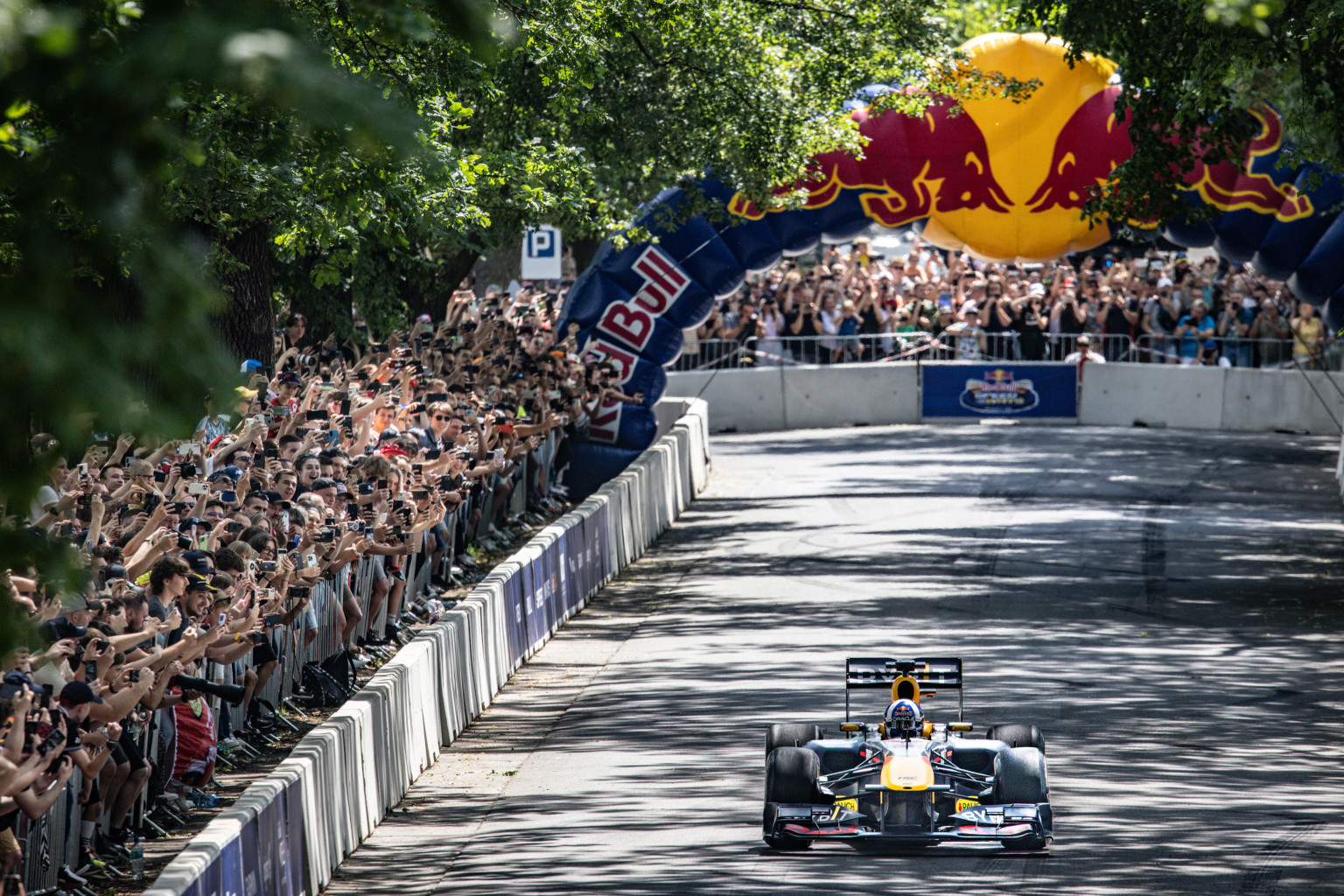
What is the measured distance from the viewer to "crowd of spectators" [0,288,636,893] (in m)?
7.97

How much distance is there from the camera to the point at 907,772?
366 inches

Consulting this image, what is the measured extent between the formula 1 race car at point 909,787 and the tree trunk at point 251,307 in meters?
8.50

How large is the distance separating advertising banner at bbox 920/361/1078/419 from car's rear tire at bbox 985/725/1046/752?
2357 centimetres

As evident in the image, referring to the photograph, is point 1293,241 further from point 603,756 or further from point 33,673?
point 33,673

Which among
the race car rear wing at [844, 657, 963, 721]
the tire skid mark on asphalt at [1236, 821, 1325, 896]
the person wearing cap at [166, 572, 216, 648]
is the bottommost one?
the tire skid mark on asphalt at [1236, 821, 1325, 896]

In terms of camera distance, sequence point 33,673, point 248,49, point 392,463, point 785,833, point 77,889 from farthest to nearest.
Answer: point 392,463 → point 785,833 → point 77,889 → point 33,673 → point 248,49

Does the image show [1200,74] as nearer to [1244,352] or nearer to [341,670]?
[341,670]

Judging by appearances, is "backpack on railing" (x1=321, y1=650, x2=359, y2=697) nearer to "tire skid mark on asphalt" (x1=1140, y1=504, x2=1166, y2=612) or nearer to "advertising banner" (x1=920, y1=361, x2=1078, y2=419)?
"tire skid mark on asphalt" (x1=1140, y1=504, x2=1166, y2=612)

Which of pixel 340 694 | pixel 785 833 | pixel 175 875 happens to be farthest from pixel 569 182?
pixel 175 875

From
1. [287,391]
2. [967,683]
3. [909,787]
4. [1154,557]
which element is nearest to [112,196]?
[909,787]

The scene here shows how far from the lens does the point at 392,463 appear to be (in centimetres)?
1467

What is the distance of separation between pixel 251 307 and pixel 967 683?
769 cm

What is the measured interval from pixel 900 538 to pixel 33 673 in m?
15.3

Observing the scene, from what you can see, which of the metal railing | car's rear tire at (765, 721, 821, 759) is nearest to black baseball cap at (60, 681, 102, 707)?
car's rear tire at (765, 721, 821, 759)
